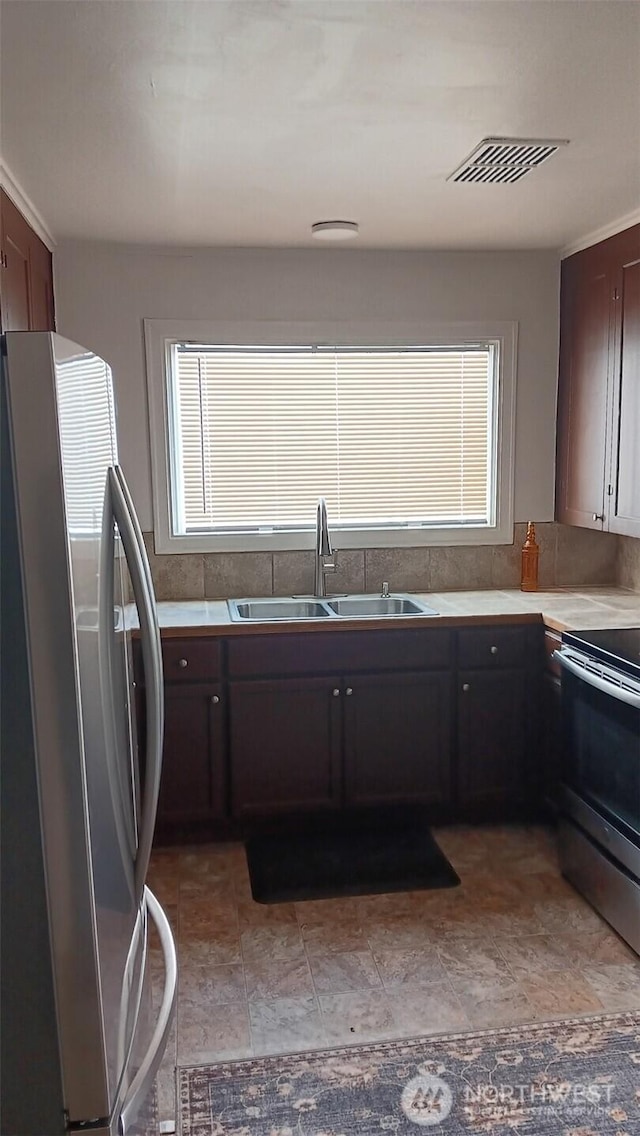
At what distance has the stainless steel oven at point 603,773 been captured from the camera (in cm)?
252

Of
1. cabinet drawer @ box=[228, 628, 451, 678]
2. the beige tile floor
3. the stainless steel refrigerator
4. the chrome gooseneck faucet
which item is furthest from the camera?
the chrome gooseneck faucet

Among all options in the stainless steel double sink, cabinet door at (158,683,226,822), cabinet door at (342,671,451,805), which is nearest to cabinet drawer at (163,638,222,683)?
cabinet door at (158,683,226,822)

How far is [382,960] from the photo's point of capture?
8.43ft

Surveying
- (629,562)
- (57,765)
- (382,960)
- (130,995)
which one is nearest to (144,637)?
(57,765)

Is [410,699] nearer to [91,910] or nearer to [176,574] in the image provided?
[176,574]

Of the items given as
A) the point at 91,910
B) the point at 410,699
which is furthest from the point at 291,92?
the point at 410,699

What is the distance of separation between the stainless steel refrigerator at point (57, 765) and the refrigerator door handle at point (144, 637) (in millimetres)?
48

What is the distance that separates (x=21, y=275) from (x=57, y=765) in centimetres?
213

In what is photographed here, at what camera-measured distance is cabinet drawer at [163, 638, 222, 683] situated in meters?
3.16

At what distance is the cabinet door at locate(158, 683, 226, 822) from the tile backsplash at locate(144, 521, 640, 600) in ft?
1.95

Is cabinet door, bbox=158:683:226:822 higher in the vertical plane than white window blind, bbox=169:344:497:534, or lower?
lower

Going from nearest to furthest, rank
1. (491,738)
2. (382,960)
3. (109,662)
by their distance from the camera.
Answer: (109,662) → (382,960) → (491,738)

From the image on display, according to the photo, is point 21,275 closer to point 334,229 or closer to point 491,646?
point 334,229

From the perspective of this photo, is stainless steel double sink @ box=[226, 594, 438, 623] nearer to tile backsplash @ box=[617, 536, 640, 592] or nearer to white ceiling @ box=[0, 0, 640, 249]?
tile backsplash @ box=[617, 536, 640, 592]
